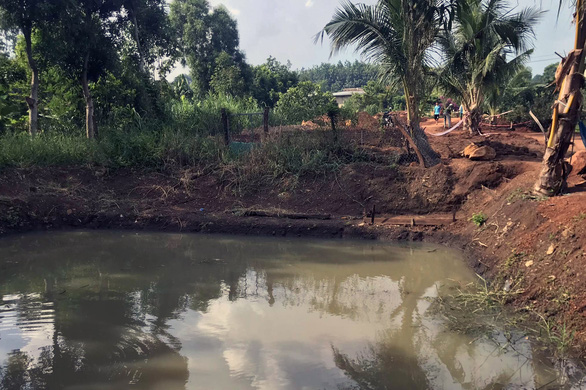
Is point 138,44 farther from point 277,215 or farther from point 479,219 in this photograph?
point 479,219

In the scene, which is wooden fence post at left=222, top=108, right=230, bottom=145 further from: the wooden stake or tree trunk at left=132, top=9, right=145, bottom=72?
tree trunk at left=132, top=9, right=145, bottom=72

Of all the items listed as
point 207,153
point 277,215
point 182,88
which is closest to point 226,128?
point 207,153

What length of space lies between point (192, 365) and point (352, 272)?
3407 millimetres

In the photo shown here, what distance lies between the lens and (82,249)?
8102 mm

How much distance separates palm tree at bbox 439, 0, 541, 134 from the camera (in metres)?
11.4

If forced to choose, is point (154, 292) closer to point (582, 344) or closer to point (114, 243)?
point (114, 243)

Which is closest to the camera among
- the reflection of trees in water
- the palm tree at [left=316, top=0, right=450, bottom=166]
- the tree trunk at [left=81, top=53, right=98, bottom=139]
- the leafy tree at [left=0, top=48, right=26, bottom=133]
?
the reflection of trees in water

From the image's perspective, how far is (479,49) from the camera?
44.7ft

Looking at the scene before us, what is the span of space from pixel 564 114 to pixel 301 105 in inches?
492

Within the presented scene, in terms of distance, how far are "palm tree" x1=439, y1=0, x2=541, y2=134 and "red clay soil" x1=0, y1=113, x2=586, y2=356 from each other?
8.95ft

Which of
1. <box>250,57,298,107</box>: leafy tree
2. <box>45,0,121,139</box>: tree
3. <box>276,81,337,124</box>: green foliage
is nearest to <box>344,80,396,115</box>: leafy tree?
<box>250,57,298,107</box>: leafy tree

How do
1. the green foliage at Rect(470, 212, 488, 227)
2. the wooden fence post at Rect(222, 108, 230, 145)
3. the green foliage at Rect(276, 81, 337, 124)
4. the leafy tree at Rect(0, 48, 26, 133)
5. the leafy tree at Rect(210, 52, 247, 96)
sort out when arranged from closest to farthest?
the green foliage at Rect(470, 212, 488, 227)
the wooden fence post at Rect(222, 108, 230, 145)
the leafy tree at Rect(0, 48, 26, 133)
the green foliage at Rect(276, 81, 337, 124)
the leafy tree at Rect(210, 52, 247, 96)

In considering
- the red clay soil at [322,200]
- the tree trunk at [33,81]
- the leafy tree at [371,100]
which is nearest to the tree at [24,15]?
the tree trunk at [33,81]

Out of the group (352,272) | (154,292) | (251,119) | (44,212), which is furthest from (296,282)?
(251,119)
